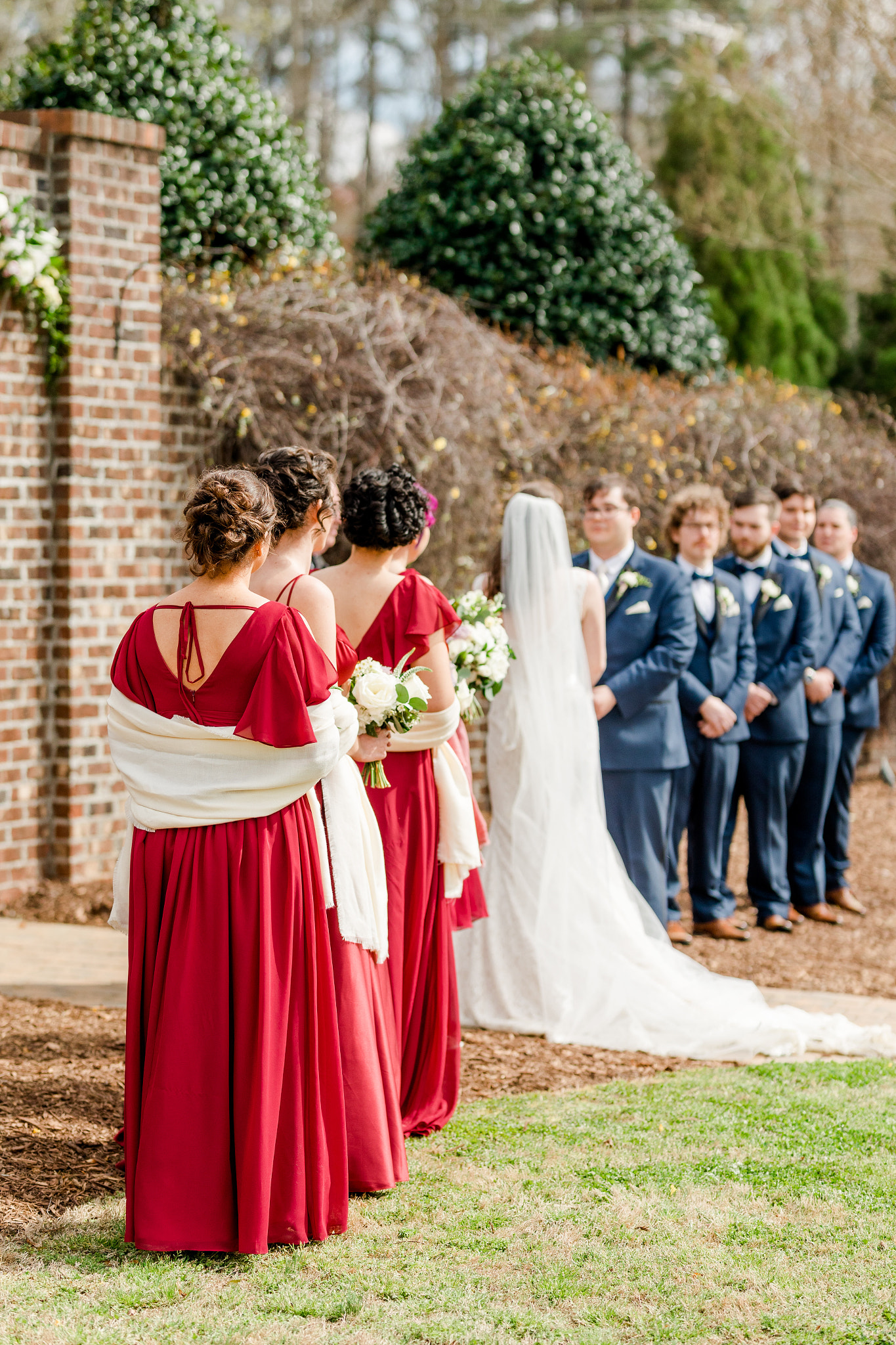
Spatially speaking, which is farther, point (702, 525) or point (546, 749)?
point (702, 525)

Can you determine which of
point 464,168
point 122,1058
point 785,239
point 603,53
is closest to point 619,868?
point 122,1058

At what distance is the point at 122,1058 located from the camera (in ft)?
16.8

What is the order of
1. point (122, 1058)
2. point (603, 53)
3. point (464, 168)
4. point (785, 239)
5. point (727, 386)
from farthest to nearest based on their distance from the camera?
1. point (603, 53)
2. point (785, 239)
3. point (727, 386)
4. point (464, 168)
5. point (122, 1058)

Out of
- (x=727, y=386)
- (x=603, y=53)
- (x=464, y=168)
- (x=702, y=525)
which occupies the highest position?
(x=603, y=53)

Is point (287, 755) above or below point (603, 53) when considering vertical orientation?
below

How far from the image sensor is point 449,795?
4.80 meters

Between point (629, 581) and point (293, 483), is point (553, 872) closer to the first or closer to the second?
point (629, 581)

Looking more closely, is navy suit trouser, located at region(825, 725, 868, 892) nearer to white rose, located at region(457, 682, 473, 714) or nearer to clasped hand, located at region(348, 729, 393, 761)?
white rose, located at region(457, 682, 473, 714)

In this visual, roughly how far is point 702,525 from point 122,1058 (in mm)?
4076

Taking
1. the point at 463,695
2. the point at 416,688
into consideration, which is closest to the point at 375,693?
the point at 416,688

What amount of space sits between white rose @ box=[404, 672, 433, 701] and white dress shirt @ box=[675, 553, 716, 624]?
3555 mm

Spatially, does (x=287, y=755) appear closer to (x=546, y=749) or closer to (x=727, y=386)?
(x=546, y=749)

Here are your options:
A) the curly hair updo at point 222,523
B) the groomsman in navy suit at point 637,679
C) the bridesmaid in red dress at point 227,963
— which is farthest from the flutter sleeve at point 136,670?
the groomsman in navy suit at point 637,679

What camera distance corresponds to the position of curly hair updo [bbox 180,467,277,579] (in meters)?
3.56
